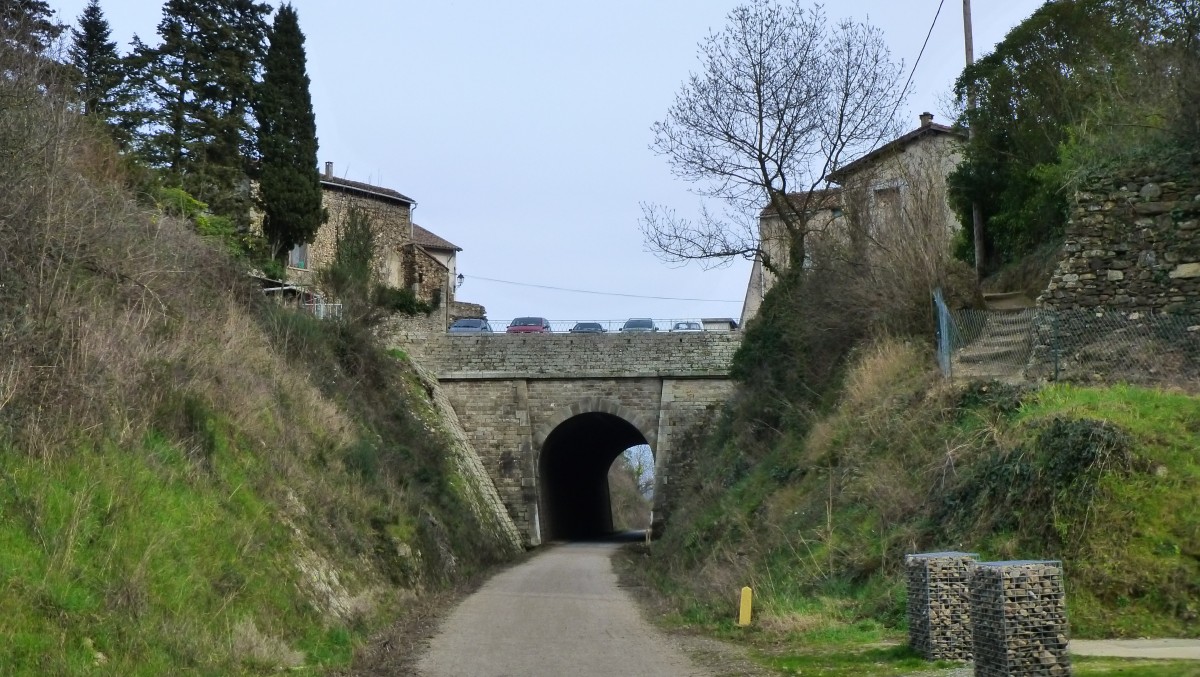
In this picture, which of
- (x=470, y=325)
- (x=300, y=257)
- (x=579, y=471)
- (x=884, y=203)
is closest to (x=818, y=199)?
(x=884, y=203)

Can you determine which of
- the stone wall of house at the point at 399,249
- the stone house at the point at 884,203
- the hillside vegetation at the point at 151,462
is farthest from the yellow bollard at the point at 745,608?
the stone wall of house at the point at 399,249

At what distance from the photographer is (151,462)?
10.8m

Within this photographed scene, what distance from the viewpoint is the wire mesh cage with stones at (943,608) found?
31.4 feet

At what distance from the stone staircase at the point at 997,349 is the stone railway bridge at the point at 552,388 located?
1755 centimetres

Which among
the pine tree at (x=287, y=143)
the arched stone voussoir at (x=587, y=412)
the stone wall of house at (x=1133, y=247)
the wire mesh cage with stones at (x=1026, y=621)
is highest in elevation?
the pine tree at (x=287, y=143)

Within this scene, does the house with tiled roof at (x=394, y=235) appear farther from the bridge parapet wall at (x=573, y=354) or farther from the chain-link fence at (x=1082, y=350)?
the chain-link fence at (x=1082, y=350)

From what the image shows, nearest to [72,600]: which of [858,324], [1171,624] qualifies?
[1171,624]

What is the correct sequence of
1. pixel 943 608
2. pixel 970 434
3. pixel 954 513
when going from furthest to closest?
pixel 970 434
pixel 954 513
pixel 943 608

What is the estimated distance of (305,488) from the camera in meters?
14.7

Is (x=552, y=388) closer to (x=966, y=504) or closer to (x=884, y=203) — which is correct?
(x=884, y=203)

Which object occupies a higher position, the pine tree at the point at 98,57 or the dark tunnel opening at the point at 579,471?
the pine tree at the point at 98,57

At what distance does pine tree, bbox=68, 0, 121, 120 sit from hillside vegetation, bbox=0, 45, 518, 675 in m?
9.57

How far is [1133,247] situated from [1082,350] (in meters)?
2.12

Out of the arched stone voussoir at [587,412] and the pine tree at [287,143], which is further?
the arched stone voussoir at [587,412]
